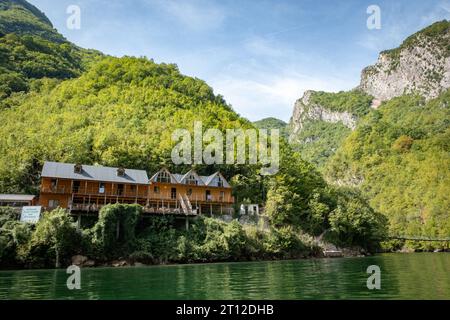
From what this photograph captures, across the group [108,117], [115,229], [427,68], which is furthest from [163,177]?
[427,68]

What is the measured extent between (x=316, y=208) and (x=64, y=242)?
37.9 metres

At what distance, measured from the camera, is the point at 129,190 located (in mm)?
55344

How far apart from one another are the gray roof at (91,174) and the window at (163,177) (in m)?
2.09

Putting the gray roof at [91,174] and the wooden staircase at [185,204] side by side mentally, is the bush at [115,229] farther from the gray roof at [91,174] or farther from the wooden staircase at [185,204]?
the gray roof at [91,174]

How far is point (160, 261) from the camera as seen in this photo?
46312 millimetres

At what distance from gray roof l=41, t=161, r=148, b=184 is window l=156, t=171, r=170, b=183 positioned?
82.4 inches

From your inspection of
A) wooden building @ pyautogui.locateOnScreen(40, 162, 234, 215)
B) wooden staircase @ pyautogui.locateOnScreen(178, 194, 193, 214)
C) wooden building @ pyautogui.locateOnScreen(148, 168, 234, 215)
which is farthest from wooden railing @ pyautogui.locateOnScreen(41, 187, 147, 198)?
wooden staircase @ pyautogui.locateOnScreen(178, 194, 193, 214)

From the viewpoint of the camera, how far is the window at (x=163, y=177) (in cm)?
5789

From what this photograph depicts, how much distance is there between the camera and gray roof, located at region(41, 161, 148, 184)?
5136 cm

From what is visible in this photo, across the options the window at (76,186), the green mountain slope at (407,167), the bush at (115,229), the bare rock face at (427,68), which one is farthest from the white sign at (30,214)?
the bare rock face at (427,68)

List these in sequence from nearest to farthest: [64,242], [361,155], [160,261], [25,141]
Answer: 1. [64,242]
2. [160,261]
3. [25,141]
4. [361,155]

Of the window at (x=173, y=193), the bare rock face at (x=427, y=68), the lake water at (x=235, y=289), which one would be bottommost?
the lake water at (x=235, y=289)

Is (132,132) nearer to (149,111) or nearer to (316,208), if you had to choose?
(149,111)
